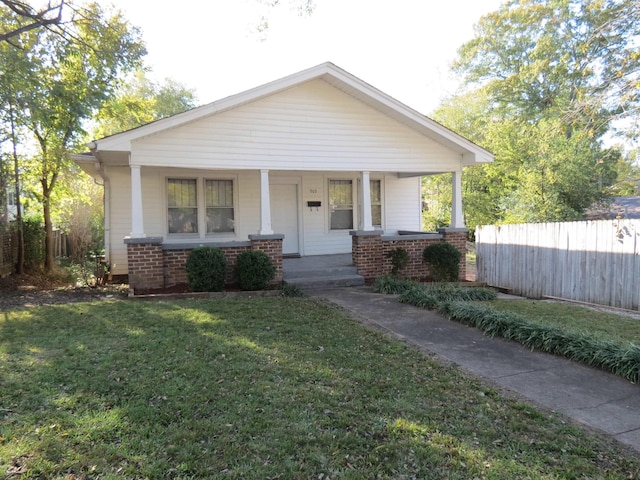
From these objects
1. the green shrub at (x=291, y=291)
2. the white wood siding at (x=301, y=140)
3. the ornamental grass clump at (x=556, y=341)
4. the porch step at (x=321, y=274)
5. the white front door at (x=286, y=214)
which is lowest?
the ornamental grass clump at (x=556, y=341)

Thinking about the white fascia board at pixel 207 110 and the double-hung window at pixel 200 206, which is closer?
the white fascia board at pixel 207 110

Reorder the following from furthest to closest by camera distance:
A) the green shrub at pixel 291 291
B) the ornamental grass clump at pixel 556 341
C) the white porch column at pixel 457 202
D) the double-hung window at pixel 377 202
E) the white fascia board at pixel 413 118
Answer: the double-hung window at pixel 377 202 → the white porch column at pixel 457 202 → the white fascia board at pixel 413 118 → the green shrub at pixel 291 291 → the ornamental grass clump at pixel 556 341

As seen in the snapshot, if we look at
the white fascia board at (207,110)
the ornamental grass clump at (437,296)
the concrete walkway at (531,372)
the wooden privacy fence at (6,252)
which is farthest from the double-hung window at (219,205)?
the wooden privacy fence at (6,252)

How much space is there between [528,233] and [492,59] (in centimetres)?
2186

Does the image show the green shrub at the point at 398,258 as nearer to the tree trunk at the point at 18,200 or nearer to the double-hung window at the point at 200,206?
the double-hung window at the point at 200,206

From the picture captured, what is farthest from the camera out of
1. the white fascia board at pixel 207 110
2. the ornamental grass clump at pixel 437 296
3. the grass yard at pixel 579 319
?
the white fascia board at pixel 207 110

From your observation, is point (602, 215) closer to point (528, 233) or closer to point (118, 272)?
point (528, 233)

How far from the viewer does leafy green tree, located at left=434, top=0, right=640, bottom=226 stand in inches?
471

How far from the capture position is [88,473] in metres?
2.85

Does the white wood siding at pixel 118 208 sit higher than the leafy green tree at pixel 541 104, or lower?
lower

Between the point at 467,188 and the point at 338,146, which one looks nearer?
the point at 338,146

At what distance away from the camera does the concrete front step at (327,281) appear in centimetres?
1014

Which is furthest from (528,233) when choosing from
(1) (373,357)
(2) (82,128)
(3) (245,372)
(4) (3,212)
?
(4) (3,212)

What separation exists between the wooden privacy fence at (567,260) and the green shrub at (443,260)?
3.22ft
